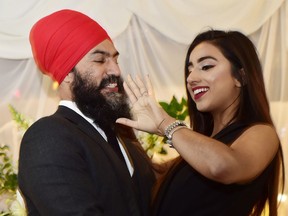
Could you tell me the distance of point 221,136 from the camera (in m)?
1.70

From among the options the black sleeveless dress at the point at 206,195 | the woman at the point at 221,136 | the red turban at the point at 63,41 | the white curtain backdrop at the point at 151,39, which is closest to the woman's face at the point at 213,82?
the woman at the point at 221,136

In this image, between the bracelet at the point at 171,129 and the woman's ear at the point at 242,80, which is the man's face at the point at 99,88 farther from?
the woman's ear at the point at 242,80

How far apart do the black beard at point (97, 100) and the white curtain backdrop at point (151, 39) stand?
1.23 metres

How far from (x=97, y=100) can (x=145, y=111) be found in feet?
0.66

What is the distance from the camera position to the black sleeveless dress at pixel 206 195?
1592 millimetres

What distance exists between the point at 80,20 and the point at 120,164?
1.74 feet

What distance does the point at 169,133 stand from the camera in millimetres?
1456

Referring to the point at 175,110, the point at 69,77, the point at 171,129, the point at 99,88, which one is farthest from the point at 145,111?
the point at 175,110

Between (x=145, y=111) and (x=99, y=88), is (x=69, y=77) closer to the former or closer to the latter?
(x=99, y=88)

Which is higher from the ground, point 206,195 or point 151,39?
point 151,39

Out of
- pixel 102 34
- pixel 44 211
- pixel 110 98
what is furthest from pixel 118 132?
pixel 44 211

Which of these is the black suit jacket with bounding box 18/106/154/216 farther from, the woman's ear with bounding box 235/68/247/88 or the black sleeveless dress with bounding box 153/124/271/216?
the woman's ear with bounding box 235/68/247/88

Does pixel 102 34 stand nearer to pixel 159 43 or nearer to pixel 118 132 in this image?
pixel 118 132

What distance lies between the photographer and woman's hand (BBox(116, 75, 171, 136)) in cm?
150
